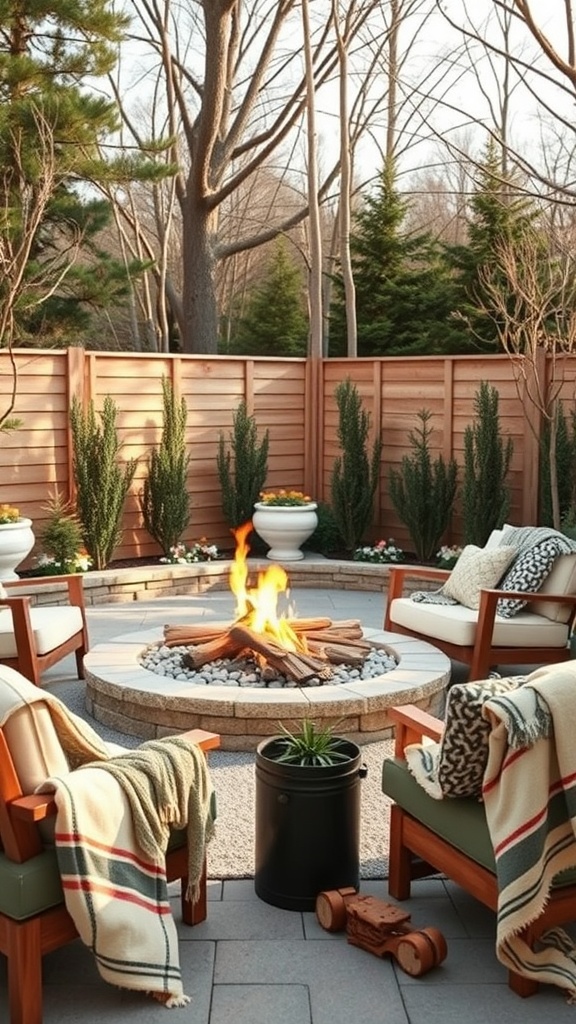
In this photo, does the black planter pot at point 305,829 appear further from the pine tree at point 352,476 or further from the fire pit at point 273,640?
the pine tree at point 352,476

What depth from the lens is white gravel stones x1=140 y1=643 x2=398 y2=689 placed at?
5.05 m

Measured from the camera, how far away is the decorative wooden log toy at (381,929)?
9.40ft

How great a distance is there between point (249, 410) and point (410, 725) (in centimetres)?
659

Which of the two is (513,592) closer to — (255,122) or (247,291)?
(255,122)

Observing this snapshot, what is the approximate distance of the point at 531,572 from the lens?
5672mm

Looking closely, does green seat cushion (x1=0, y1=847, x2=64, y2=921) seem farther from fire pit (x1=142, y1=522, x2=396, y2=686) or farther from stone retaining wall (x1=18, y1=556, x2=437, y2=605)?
stone retaining wall (x1=18, y1=556, x2=437, y2=605)

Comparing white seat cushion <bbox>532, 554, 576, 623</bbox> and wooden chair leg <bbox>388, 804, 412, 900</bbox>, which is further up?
white seat cushion <bbox>532, 554, 576, 623</bbox>

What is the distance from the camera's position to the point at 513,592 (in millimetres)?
5551

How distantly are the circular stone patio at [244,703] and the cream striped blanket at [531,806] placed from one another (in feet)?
6.32

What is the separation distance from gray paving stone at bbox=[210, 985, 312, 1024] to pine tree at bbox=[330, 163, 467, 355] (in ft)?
43.0

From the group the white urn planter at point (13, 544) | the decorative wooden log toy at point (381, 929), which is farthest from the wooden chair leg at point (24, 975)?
the white urn planter at point (13, 544)

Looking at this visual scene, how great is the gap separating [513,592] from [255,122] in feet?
47.3

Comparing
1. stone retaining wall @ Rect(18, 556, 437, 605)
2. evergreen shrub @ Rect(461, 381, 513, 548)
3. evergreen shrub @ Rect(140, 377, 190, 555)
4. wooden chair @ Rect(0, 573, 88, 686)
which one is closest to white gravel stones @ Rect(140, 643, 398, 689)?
wooden chair @ Rect(0, 573, 88, 686)

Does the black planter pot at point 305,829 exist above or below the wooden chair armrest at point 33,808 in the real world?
below
